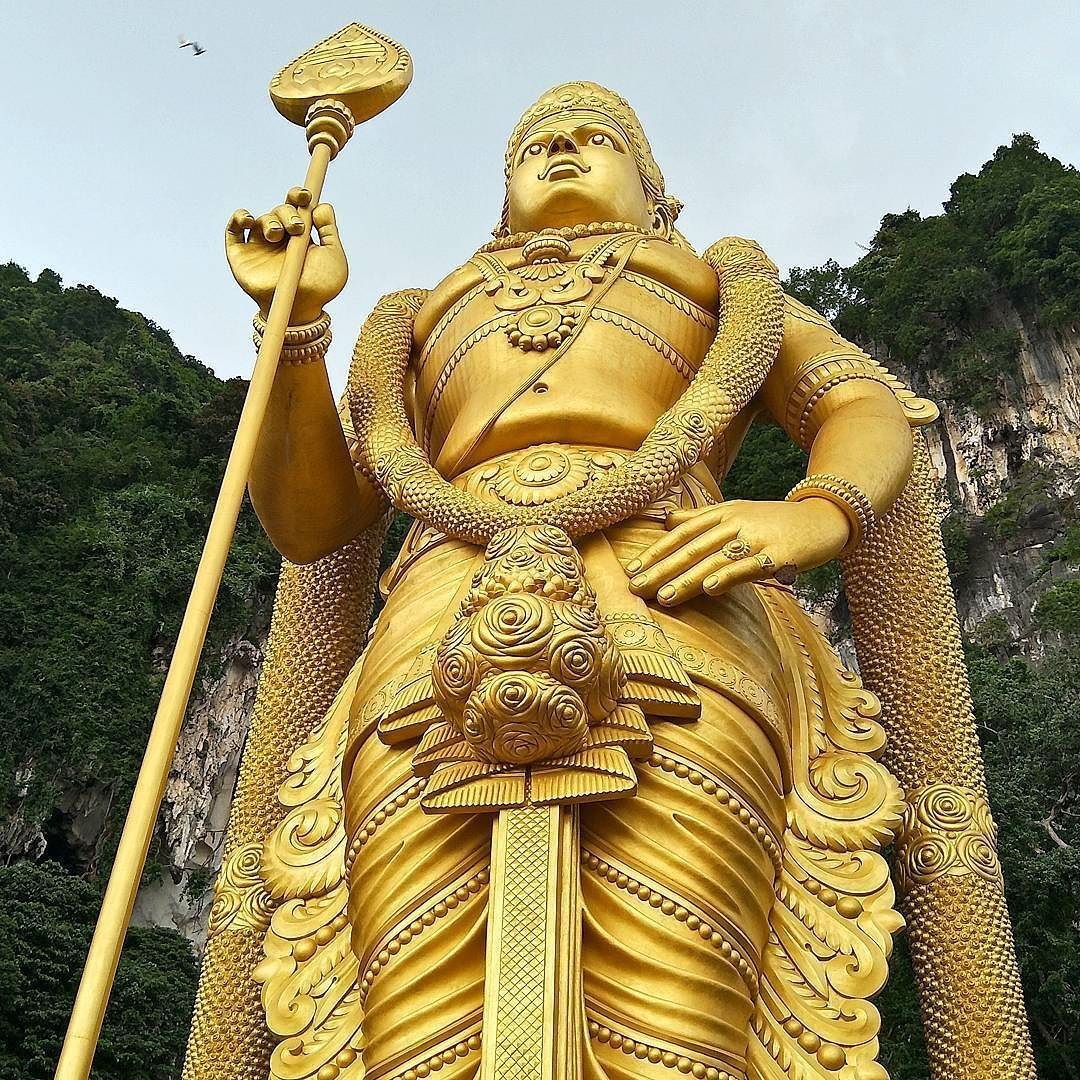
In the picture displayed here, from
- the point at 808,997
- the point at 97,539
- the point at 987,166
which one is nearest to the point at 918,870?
the point at 808,997

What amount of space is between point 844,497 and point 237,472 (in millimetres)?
1395

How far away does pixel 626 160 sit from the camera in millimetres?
4160

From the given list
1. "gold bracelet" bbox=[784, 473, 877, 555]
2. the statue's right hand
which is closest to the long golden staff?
the statue's right hand

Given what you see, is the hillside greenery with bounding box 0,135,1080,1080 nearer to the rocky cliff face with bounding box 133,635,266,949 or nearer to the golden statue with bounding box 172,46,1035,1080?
the rocky cliff face with bounding box 133,635,266,949

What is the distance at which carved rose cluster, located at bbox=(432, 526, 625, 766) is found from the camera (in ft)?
7.64

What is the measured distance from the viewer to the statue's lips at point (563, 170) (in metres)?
4.01

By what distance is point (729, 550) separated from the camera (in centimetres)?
284

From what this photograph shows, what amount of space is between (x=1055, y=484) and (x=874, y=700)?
12688 mm

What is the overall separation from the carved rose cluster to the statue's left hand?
391mm

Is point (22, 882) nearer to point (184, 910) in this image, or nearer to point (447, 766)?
point (184, 910)

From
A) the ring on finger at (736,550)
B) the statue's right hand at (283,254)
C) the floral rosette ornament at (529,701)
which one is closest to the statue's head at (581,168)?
the statue's right hand at (283,254)

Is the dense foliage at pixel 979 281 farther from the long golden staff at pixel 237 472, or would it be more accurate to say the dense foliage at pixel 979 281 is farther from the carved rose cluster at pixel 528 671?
the carved rose cluster at pixel 528 671

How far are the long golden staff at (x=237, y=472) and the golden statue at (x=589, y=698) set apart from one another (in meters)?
0.25

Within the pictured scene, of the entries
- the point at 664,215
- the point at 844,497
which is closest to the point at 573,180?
the point at 664,215
